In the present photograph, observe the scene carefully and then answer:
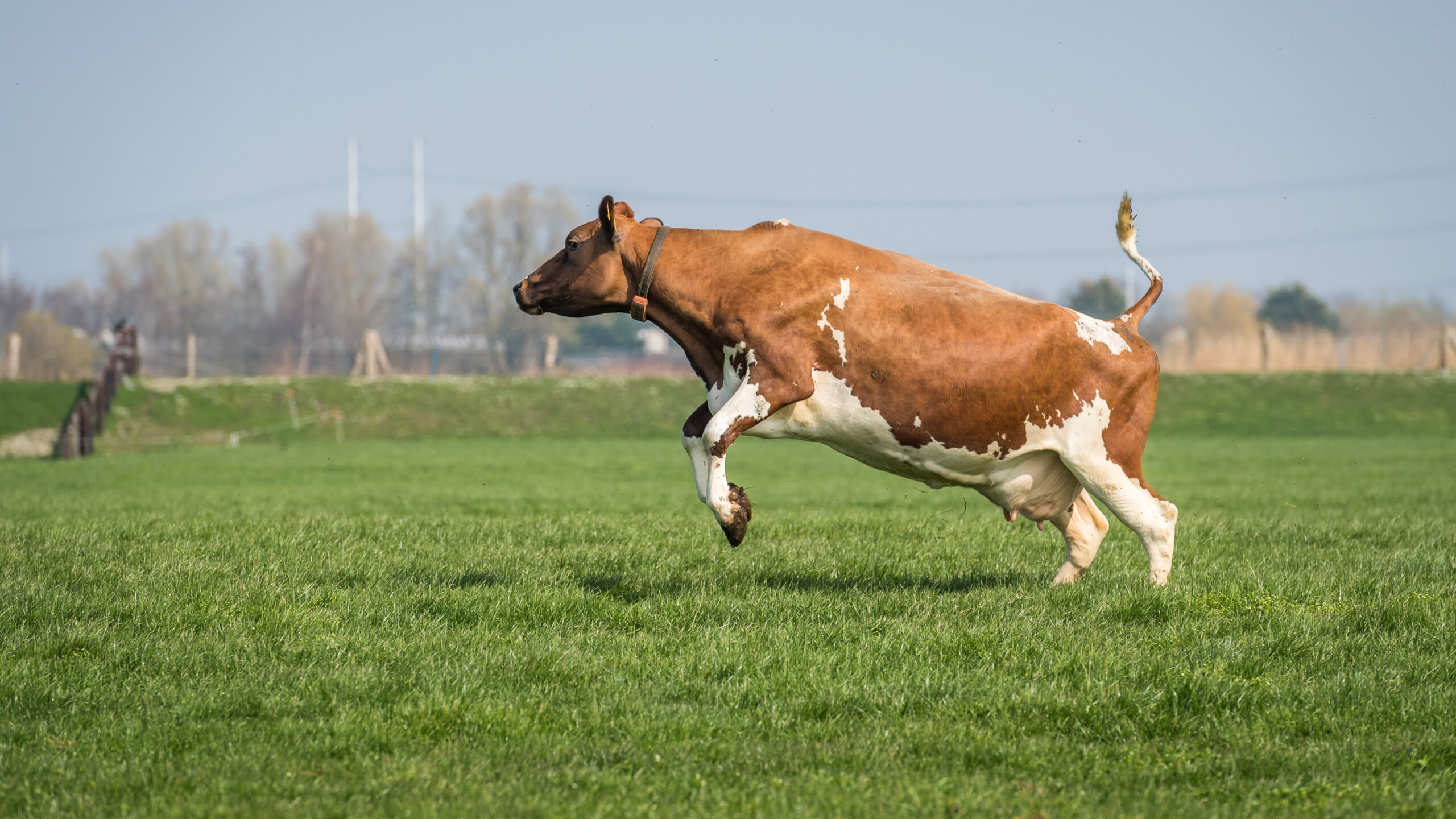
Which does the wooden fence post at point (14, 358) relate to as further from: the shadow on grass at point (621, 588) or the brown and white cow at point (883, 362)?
the brown and white cow at point (883, 362)

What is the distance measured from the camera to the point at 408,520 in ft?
40.8

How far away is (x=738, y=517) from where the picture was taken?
7.51 meters

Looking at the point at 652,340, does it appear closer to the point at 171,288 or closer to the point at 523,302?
the point at 171,288

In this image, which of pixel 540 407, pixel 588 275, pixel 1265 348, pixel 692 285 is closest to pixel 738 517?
pixel 692 285

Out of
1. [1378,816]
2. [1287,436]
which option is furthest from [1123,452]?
[1287,436]

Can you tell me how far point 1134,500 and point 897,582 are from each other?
174 centimetres

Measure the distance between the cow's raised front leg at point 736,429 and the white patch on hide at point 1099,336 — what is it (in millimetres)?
1929

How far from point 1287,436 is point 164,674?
143ft

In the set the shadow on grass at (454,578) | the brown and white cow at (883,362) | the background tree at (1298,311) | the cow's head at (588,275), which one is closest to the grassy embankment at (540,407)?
the shadow on grass at (454,578)

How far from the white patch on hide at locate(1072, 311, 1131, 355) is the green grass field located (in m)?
1.60

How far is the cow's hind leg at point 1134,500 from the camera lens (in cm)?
799

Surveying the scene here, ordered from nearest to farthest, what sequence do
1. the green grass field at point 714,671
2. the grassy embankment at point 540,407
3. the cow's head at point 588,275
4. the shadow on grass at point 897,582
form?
1. the green grass field at point 714,671
2. the cow's head at point 588,275
3. the shadow on grass at point 897,582
4. the grassy embankment at point 540,407

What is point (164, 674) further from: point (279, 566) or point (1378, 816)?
point (1378, 816)

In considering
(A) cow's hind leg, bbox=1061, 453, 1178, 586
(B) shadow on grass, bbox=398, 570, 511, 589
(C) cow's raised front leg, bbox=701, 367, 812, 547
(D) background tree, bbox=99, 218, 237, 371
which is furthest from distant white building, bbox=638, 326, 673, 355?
(C) cow's raised front leg, bbox=701, 367, 812, 547
